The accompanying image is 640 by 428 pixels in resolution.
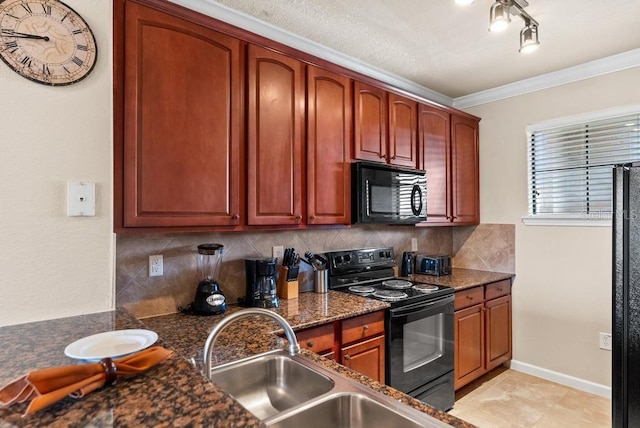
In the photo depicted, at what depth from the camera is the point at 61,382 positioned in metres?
0.75

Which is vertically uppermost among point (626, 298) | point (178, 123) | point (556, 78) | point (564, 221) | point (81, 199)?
point (556, 78)

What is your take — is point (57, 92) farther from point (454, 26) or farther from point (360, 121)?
point (454, 26)

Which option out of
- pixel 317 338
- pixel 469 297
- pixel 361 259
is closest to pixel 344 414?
pixel 317 338

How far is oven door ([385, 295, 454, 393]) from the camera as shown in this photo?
2.17 m

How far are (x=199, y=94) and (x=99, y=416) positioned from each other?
4.57 ft

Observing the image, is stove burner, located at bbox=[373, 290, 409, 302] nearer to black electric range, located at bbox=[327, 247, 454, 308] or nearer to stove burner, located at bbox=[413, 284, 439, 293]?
black electric range, located at bbox=[327, 247, 454, 308]

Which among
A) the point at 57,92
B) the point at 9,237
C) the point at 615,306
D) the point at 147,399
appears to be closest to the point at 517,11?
the point at 615,306

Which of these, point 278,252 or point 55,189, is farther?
point 278,252

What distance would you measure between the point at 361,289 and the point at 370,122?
1159 millimetres

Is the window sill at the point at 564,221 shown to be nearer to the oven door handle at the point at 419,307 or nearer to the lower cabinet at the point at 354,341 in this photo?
the oven door handle at the point at 419,307

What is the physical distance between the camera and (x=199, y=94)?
1.71 meters

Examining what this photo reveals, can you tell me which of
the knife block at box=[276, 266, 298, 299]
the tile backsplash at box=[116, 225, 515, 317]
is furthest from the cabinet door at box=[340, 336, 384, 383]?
the tile backsplash at box=[116, 225, 515, 317]

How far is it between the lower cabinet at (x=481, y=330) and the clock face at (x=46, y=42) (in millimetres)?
2641

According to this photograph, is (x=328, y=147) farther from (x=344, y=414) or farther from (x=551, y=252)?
(x=551, y=252)
